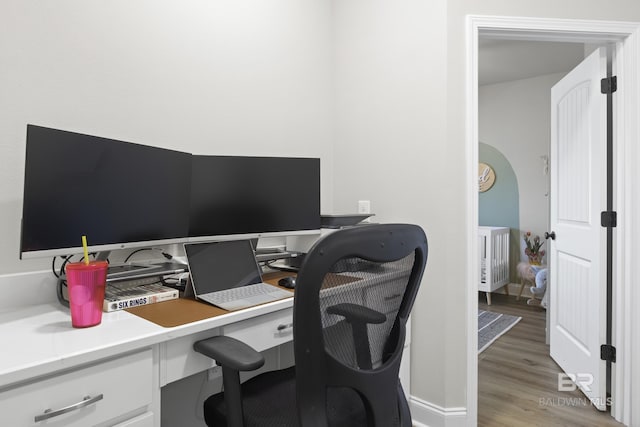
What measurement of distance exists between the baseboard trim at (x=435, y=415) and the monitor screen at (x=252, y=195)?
1.10m

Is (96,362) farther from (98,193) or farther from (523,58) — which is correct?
(523,58)

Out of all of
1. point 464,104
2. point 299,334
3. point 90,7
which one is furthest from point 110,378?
point 464,104

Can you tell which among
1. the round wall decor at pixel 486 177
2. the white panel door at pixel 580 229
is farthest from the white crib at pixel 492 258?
the white panel door at pixel 580 229

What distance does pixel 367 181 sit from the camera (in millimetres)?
2283

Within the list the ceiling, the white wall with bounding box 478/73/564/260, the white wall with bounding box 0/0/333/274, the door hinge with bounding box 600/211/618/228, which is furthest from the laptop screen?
the white wall with bounding box 478/73/564/260

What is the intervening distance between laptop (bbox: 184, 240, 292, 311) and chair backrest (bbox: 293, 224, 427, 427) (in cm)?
47

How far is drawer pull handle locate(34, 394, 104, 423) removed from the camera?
0.82 m

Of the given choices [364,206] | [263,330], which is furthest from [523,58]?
[263,330]

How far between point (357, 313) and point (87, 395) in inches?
25.6

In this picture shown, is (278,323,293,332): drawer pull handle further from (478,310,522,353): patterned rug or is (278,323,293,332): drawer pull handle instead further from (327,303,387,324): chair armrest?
(478,310,522,353): patterned rug

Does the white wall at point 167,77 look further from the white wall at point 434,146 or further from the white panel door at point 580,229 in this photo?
the white panel door at point 580,229

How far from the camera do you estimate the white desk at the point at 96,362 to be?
2.64 feet

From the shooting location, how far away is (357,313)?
936mm

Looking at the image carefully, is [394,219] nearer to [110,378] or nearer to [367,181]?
[367,181]
